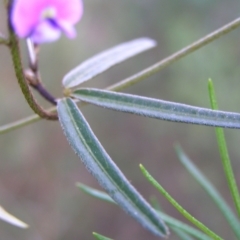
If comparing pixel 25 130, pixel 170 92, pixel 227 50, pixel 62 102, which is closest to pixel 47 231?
→ pixel 25 130

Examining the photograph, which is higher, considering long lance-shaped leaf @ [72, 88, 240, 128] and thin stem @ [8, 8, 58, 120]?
thin stem @ [8, 8, 58, 120]

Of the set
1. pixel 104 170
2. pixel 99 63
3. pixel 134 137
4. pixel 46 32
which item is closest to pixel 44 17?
pixel 46 32

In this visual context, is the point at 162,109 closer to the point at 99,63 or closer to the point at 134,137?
the point at 99,63

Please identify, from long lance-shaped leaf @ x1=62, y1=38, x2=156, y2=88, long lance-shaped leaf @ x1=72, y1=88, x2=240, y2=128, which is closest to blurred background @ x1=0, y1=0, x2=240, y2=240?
long lance-shaped leaf @ x1=62, y1=38, x2=156, y2=88

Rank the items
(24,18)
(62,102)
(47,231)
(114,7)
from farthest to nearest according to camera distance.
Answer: (114,7), (47,231), (62,102), (24,18)

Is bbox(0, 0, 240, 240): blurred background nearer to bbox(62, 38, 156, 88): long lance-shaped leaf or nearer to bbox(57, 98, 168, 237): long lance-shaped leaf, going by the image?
bbox(62, 38, 156, 88): long lance-shaped leaf

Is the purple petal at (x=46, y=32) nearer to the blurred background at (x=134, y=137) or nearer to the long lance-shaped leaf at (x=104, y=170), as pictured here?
the long lance-shaped leaf at (x=104, y=170)

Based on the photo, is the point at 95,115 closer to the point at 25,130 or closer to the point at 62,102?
the point at 25,130
